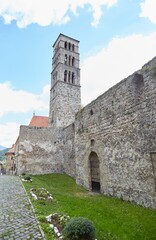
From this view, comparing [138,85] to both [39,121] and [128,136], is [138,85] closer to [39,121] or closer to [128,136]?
[128,136]

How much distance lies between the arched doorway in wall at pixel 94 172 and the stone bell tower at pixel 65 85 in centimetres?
1426

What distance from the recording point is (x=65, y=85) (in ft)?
95.0

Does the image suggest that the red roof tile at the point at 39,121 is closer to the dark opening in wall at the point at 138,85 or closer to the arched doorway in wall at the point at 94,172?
the arched doorway in wall at the point at 94,172

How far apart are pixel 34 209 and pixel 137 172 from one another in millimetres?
4789

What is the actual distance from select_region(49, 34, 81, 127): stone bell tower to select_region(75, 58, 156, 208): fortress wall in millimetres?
15094

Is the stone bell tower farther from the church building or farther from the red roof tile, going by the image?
the church building

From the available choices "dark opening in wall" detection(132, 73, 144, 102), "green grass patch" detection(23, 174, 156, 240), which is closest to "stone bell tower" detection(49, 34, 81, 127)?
"dark opening in wall" detection(132, 73, 144, 102)

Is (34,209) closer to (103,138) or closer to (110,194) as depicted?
(110,194)

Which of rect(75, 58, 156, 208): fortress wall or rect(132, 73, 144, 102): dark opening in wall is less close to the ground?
rect(132, 73, 144, 102): dark opening in wall

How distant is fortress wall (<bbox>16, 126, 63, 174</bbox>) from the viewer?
67.5ft

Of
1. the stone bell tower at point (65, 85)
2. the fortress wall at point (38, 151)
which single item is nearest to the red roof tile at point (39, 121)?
the stone bell tower at point (65, 85)

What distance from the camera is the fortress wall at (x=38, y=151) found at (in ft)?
67.5

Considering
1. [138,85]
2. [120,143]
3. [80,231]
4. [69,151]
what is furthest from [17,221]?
[69,151]

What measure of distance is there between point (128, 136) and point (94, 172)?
15.4 feet
